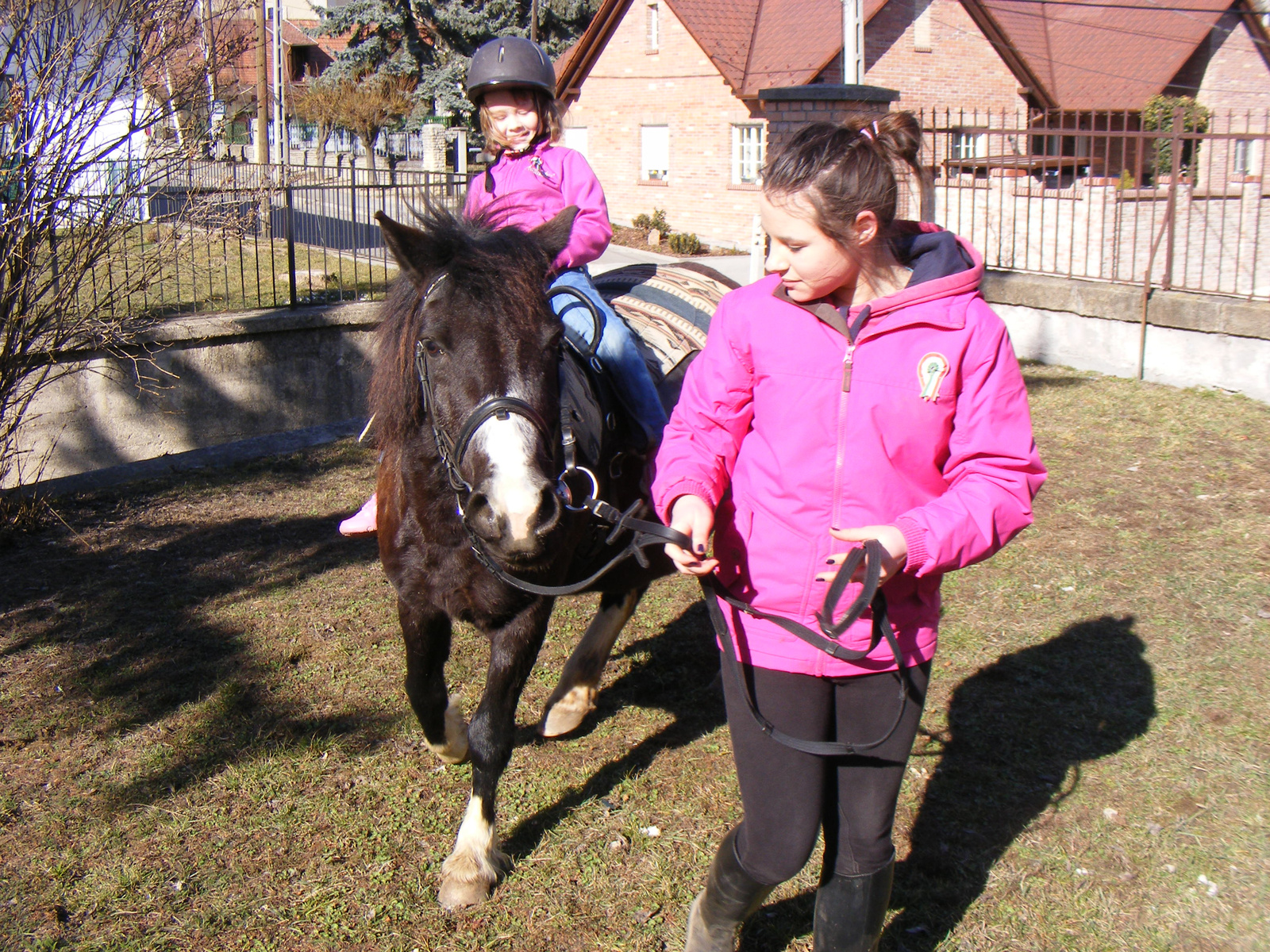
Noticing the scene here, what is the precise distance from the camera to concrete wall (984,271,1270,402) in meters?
8.24

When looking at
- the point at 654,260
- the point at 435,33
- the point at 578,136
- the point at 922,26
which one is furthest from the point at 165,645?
the point at 435,33

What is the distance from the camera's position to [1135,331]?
915cm

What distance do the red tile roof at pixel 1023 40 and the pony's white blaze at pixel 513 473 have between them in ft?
71.1

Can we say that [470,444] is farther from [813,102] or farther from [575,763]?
[813,102]

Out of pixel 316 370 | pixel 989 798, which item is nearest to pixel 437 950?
pixel 989 798

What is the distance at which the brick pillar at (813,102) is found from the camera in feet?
32.1

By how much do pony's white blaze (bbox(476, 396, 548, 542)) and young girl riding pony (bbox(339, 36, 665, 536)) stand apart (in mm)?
1117

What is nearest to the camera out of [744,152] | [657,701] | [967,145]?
[657,701]

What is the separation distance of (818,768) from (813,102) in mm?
9539

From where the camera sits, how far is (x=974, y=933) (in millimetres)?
2887

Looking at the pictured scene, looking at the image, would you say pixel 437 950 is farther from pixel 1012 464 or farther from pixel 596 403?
pixel 1012 464

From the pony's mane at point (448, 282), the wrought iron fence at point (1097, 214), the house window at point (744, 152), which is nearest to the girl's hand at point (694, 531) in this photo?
the pony's mane at point (448, 282)

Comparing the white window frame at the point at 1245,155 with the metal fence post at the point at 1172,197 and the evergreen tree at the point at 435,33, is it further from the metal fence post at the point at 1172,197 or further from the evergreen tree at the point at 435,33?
the evergreen tree at the point at 435,33

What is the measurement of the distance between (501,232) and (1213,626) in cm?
381
